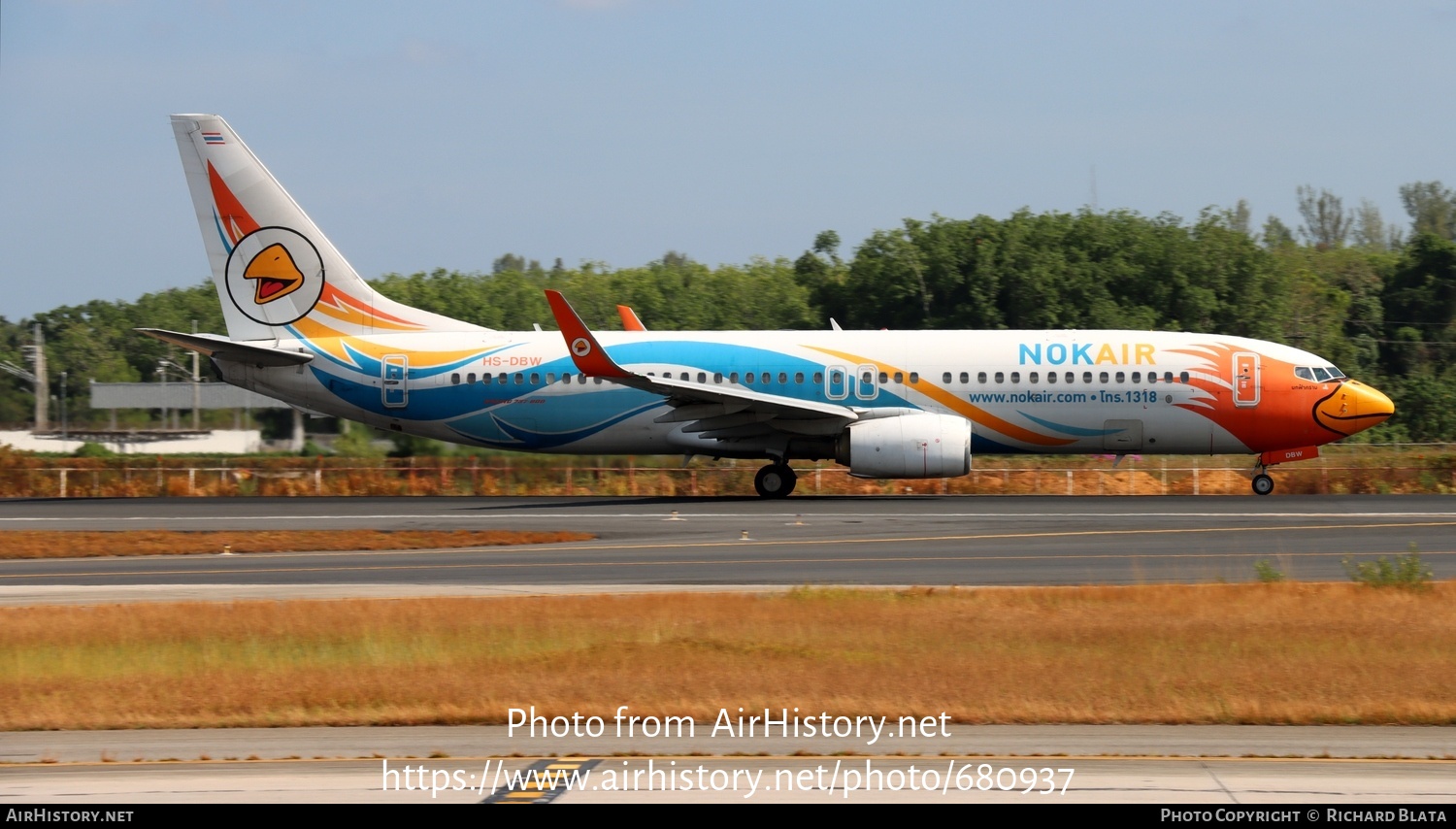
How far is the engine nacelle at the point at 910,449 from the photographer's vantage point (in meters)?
32.6

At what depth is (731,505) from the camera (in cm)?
3328

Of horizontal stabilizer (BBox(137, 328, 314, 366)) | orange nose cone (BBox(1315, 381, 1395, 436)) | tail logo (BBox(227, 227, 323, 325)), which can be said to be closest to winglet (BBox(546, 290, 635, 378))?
horizontal stabilizer (BBox(137, 328, 314, 366))

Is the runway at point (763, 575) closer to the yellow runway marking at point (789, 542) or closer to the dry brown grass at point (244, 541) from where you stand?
the yellow runway marking at point (789, 542)

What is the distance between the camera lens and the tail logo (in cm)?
3638

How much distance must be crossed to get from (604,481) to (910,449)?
1048 centimetres

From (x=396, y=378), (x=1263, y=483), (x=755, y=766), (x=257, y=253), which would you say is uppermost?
(x=257, y=253)

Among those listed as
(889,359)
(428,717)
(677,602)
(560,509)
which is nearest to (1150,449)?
(889,359)

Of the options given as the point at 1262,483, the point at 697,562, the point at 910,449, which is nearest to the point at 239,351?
the point at 910,449

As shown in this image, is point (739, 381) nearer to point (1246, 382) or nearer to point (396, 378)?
point (396, 378)

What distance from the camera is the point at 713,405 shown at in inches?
1342

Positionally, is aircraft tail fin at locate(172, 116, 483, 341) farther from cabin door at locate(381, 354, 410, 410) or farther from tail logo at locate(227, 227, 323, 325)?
cabin door at locate(381, 354, 410, 410)

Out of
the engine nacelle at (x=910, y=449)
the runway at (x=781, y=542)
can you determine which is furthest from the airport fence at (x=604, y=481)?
the engine nacelle at (x=910, y=449)
